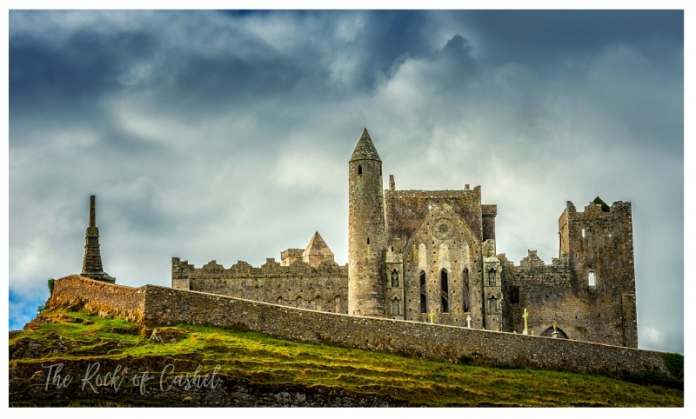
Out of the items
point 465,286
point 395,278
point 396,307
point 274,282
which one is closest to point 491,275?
point 465,286

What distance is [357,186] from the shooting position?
8362cm

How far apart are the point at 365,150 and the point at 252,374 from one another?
25.3m

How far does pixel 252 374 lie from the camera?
61.4m

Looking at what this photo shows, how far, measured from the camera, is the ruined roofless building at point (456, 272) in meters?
84.1

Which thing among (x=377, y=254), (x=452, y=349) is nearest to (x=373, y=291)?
(x=377, y=254)

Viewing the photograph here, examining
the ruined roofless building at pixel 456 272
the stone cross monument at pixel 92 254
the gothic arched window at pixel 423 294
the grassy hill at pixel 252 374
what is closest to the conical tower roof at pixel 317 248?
the ruined roofless building at pixel 456 272

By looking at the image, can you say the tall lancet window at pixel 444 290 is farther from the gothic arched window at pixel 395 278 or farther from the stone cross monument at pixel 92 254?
the stone cross monument at pixel 92 254

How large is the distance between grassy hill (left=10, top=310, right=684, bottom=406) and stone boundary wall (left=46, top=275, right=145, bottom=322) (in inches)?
29.1

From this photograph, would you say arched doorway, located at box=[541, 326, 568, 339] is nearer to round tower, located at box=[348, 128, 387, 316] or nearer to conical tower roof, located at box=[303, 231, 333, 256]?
round tower, located at box=[348, 128, 387, 316]

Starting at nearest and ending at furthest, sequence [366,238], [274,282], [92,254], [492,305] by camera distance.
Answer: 1. [92,254]
2. [366,238]
3. [492,305]
4. [274,282]

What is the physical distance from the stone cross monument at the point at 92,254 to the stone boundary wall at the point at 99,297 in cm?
102

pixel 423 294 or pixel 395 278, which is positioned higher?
pixel 395 278

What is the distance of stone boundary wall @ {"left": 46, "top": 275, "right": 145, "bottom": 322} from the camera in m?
66.7

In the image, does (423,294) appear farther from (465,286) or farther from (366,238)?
(366,238)
